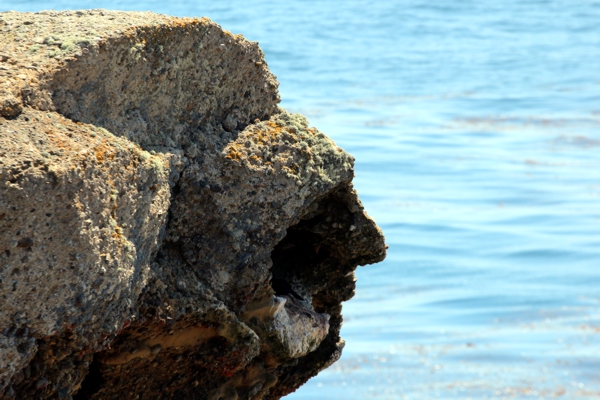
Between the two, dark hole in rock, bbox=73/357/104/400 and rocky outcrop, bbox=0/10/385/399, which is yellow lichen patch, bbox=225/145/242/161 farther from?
dark hole in rock, bbox=73/357/104/400

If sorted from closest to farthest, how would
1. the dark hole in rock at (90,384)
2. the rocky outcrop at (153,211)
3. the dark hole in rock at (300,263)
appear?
1. the rocky outcrop at (153,211)
2. the dark hole in rock at (90,384)
3. the dark hole in rock at (300,263)

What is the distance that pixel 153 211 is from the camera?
169cm

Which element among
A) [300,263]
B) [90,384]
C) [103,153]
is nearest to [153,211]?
[103,153]

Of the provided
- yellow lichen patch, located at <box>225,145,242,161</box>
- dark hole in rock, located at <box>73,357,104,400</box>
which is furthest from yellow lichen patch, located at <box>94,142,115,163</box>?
dark hole in rock, located at <box>73,357,104,400</box>

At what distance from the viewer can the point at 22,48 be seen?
5.47 ft

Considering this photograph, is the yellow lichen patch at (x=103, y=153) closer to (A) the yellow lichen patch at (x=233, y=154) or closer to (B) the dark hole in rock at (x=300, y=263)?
(A) the yellow lichen patch at (x=233, y=154)

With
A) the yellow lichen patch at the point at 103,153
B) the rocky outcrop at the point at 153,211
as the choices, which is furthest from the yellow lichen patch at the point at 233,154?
the yellow lichen patch at the point at 103,153

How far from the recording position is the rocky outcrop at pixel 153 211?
1.46m

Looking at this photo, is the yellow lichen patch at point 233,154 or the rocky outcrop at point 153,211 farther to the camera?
the yellow lichen patch at point 233,154

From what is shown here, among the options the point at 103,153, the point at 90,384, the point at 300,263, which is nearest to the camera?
the point at 103,153

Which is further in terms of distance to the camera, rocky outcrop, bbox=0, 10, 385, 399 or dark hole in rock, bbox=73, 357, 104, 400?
dark hole in rock, bbox=73, 357, 104, 400

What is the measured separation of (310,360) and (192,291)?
2.13 ft

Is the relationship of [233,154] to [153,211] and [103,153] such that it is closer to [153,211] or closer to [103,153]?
[153,211]

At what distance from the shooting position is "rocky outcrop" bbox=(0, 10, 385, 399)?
1463 mm
